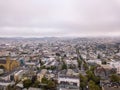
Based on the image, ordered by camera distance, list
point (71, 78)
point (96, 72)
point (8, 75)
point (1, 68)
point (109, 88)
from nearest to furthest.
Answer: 1. point (109, 88)
2. point (71, 78)
3. point (8, 75)
4. point (96, 72)
5. point (1, 68)

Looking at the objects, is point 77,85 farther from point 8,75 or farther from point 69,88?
point 8,75

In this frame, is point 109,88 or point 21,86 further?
point 21,86

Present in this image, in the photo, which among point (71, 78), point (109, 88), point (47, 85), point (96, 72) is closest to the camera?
point (109, 88)

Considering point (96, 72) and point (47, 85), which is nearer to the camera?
point (47, 85)

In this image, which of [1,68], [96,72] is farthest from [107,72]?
[1,68]

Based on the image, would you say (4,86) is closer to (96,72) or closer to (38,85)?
(38,85)

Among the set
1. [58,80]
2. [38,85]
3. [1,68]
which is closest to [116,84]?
[58,80]

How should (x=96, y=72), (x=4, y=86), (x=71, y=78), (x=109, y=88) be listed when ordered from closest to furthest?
(x=109, y=88) → (x=4, y=86) → (x=71, y=78) → (x=96, y=72)

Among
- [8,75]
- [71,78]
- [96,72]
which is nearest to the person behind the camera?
[71,78]
